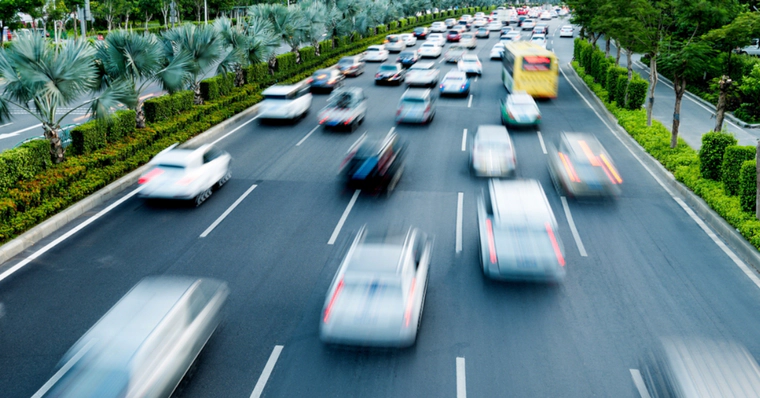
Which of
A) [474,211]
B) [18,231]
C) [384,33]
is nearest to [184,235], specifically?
[18,231]

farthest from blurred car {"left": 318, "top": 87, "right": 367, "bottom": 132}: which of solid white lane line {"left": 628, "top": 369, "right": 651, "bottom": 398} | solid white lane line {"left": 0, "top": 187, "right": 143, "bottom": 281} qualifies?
solid white lane line {"left": 628, "top": 369, "right": 651, "bottom": 398}

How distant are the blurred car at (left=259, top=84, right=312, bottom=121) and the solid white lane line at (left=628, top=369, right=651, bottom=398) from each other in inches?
789

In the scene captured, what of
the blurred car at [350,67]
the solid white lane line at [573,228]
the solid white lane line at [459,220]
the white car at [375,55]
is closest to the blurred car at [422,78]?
the blurred car at [350,67]

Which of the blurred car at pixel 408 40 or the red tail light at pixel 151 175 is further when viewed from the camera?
the blurred car at pixel 408 40

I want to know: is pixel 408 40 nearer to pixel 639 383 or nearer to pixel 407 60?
pixel 407 60

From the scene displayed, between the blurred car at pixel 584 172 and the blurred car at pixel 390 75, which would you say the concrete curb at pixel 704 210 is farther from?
the blurred car at pixel 390 75

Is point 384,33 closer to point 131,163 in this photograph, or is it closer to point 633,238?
point 131,163

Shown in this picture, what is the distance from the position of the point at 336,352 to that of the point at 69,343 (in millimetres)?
4910

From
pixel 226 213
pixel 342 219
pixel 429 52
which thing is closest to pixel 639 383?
pixel 342 219

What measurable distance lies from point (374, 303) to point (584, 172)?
10.2 m

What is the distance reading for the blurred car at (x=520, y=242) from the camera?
38.4 ft

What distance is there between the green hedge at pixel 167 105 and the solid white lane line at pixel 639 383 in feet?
68.6

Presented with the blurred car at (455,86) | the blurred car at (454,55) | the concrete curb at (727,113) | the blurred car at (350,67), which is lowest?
the concrete curb at (727,113)

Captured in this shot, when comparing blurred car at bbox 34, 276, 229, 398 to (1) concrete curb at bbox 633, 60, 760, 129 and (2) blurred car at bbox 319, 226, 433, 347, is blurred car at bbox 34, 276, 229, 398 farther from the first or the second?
(1) concrete curb at bbox 633, 60, 760, 129
